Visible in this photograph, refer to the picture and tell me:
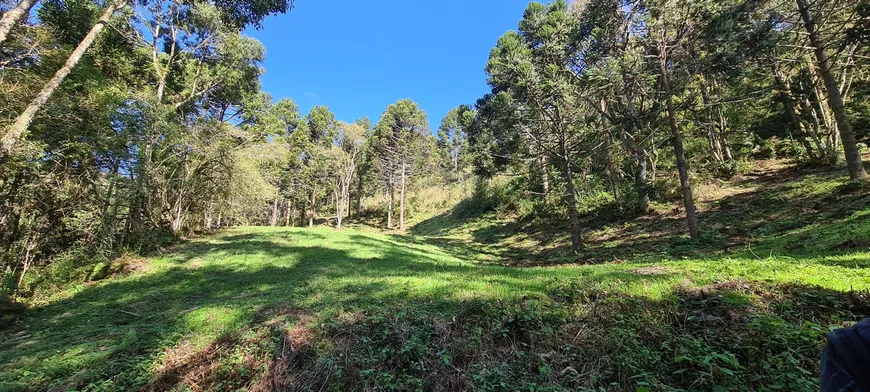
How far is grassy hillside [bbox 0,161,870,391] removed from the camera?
10.7ft

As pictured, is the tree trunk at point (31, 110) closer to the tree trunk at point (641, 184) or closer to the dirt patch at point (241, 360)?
the dirt patch at point (241, 360)

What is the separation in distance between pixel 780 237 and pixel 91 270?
54.1 feet

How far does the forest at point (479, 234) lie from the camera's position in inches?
146

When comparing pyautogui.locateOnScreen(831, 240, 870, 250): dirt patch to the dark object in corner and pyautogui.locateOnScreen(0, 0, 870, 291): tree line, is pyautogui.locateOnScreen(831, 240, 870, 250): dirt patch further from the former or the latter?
the dark object in corner

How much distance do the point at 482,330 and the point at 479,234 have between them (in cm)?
1725

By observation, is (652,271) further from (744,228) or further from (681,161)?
(744,228)

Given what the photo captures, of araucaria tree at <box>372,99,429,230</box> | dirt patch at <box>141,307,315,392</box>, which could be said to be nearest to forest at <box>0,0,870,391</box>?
dirt patch at <box>141,307,315,392</box>

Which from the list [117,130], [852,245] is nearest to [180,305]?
[117,130]

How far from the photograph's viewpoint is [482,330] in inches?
167

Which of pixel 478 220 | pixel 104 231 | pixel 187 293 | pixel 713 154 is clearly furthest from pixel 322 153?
pixel 713 154

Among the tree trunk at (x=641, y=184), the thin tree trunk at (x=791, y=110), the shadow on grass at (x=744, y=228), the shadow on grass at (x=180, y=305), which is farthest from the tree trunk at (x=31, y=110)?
the thin tree trunk at (x=791, y=110)

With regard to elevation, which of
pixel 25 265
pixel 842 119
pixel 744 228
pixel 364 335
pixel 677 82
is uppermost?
pixel 677 82

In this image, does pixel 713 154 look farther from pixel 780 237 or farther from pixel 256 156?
pixel 256 156

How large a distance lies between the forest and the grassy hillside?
0.03m
